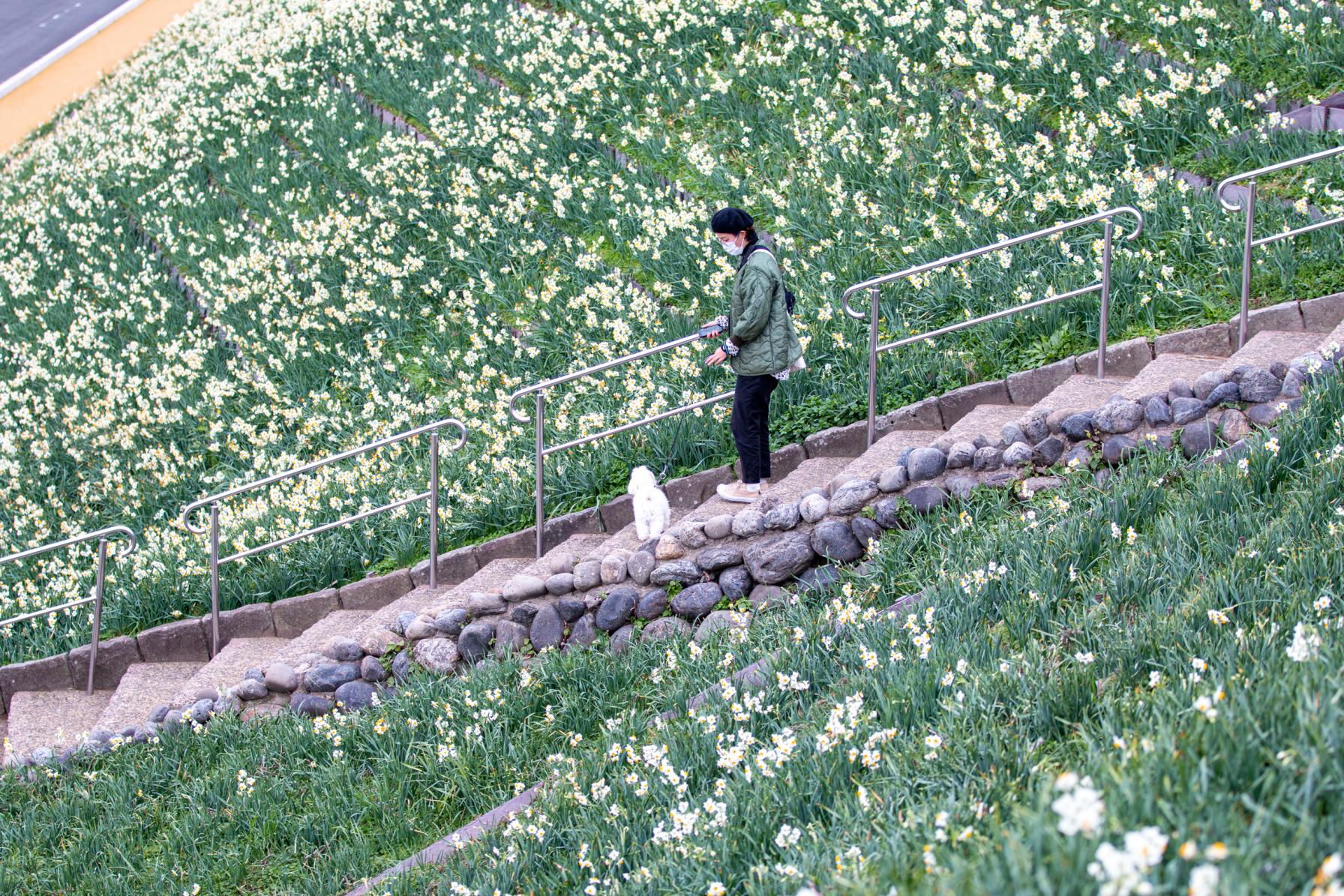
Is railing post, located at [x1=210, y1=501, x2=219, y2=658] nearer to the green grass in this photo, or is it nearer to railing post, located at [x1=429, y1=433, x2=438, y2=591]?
railing post, located at [x1=429, y1=433, x2=438, y2=591]

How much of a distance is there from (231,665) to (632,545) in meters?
2.57

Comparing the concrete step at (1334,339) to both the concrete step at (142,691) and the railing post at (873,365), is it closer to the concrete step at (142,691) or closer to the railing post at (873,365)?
the railing post at (873,365)

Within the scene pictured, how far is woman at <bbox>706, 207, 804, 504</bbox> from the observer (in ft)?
19.9

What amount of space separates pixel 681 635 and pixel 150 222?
10.8 meters

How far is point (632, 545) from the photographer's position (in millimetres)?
6320

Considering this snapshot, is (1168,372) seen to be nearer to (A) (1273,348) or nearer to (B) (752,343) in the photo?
(A) (1273,348)

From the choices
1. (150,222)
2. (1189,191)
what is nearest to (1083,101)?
(1189,191)

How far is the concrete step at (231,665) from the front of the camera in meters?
6.55

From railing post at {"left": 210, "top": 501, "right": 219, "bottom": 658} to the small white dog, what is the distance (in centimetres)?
279

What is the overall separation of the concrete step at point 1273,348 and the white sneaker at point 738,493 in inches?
95.8

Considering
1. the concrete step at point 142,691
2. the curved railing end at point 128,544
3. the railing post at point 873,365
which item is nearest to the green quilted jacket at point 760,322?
the railing post at point 873,365

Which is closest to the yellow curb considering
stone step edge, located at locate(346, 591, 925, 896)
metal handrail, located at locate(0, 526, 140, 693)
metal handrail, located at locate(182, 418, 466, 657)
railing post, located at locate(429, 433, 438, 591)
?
metal handrail, located at locate(0, 526, 140, 693)

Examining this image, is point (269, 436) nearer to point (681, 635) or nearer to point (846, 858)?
point (681, 635)

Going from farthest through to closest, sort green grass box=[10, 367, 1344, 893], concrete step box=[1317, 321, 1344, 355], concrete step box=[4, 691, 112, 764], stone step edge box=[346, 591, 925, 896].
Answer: concrete step box=[4, 691, 112, 764] → concrete step box=[1317, 321, 1344, 355] → stone step edge box=[346, 591, 925, 896] → green grass box=[10, 367, 1344, 893]
